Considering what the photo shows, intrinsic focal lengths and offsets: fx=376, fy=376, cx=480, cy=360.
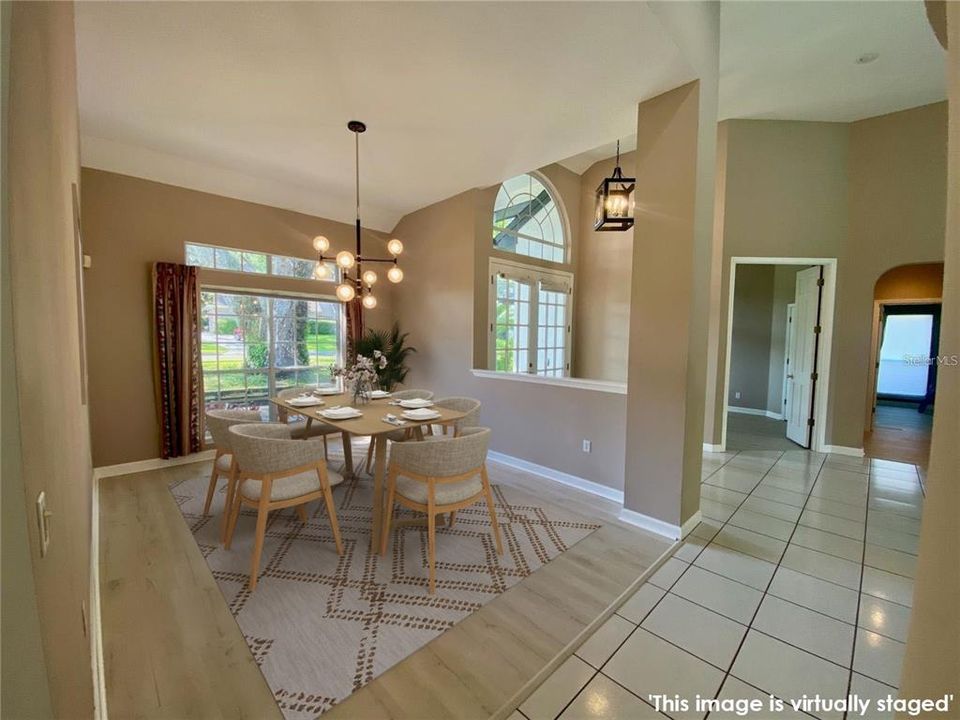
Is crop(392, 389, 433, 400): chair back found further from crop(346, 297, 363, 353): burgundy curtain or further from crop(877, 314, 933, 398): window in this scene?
crop(877, 314, 933, 398): window

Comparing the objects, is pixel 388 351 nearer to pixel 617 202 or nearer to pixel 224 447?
pixel 224 447

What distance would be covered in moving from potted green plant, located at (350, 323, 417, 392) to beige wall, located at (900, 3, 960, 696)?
4705mm

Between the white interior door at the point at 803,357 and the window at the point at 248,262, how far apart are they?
5.86m

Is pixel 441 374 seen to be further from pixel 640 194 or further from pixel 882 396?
pixel 882 396

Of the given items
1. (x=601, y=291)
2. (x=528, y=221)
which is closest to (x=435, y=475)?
(x=528, y=221)

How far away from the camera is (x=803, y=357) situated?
4828 mm

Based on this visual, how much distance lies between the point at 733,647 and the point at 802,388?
172 inches

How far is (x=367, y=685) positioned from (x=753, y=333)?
740 cm

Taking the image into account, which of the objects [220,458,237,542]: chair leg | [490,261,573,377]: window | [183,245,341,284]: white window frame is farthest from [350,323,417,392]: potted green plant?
[220,458,237,542]: chair leg

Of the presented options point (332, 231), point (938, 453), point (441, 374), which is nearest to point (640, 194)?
point (938, 453)

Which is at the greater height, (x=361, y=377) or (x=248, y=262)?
(x=248, y=262)

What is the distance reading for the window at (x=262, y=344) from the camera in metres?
4.19

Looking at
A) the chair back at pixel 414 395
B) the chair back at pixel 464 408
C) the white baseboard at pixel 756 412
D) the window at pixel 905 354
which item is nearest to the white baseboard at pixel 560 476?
the chair back at pixel 464 408

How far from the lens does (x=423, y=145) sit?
335 cm
